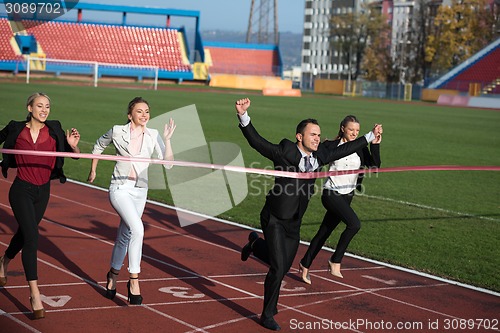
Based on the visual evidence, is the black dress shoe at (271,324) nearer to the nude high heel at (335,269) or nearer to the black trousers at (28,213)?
the black trousers at (28,213)

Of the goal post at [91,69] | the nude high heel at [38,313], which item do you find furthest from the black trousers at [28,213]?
the goal post at [91,69]

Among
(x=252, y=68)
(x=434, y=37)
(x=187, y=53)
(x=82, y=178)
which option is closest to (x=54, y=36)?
(x=187, y=53)

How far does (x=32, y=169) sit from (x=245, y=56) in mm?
90219

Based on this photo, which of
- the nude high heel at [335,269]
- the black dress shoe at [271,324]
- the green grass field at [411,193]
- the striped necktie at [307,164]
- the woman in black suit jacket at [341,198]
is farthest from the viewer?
the green grass field at [411,193]

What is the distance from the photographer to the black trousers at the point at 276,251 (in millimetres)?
7344

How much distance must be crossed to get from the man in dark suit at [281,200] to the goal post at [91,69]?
201 ft

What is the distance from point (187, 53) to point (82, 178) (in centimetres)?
6850

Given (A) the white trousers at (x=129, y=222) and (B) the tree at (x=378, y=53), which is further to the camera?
(B) the tree at (x=378, y=53)

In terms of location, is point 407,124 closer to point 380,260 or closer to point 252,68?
point 380,260

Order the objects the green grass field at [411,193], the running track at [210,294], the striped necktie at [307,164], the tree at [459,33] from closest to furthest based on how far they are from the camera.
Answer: the running track at [210,294], the striped necktie at [307,164], the green grass field at [411,193], the tree at [459,33]

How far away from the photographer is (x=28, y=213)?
24.2 ft

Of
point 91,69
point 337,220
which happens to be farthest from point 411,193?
point 91,69

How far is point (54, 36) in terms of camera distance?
78500 millimetres

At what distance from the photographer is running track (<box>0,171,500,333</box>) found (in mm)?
7441
